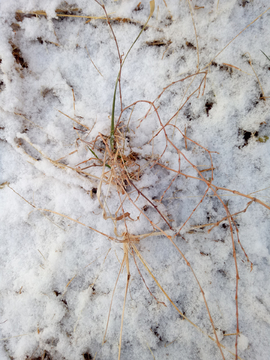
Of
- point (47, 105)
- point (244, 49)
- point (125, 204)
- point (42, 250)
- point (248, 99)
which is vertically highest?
point (244, 49)

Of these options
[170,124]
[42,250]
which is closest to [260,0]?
[170,124]

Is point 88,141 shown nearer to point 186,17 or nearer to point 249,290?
point 186,17

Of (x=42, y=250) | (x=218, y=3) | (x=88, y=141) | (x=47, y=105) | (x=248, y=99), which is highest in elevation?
(x=218, y=3)

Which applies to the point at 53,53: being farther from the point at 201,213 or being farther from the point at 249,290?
the point at 249,290

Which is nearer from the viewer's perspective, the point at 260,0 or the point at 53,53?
the point at 260,0

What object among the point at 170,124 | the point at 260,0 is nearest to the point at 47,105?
the point at 170,124

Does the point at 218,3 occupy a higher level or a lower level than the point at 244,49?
higher
